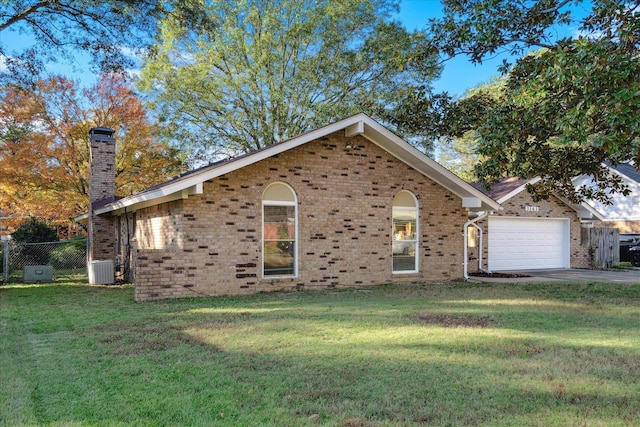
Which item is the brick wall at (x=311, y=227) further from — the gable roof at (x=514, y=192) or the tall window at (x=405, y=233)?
the gable roof at (x=514, y=192)

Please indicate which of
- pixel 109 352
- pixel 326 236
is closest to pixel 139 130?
pixel 326 236

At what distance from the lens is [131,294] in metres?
12.0

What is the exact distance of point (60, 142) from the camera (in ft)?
67.4

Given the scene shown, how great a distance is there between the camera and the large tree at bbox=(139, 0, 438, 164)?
931 inches

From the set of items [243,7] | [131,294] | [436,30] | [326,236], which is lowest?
[131,294]

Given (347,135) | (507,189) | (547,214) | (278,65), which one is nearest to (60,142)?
(278,65)

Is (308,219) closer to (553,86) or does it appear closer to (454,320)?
(454,320)

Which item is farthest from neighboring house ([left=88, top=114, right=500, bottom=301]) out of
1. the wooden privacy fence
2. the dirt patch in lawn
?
the wooden privacy fence

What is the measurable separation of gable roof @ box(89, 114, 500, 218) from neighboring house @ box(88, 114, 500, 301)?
0.11ft

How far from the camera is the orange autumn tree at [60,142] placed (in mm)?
19641

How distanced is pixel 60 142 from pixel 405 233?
15266mm

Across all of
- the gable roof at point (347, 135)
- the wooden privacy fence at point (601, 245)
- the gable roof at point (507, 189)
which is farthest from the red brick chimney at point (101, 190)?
the wooden privacy fence at point (601, 245)

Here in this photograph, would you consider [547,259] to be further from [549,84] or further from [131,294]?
[131,294]

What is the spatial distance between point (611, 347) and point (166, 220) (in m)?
9.81
